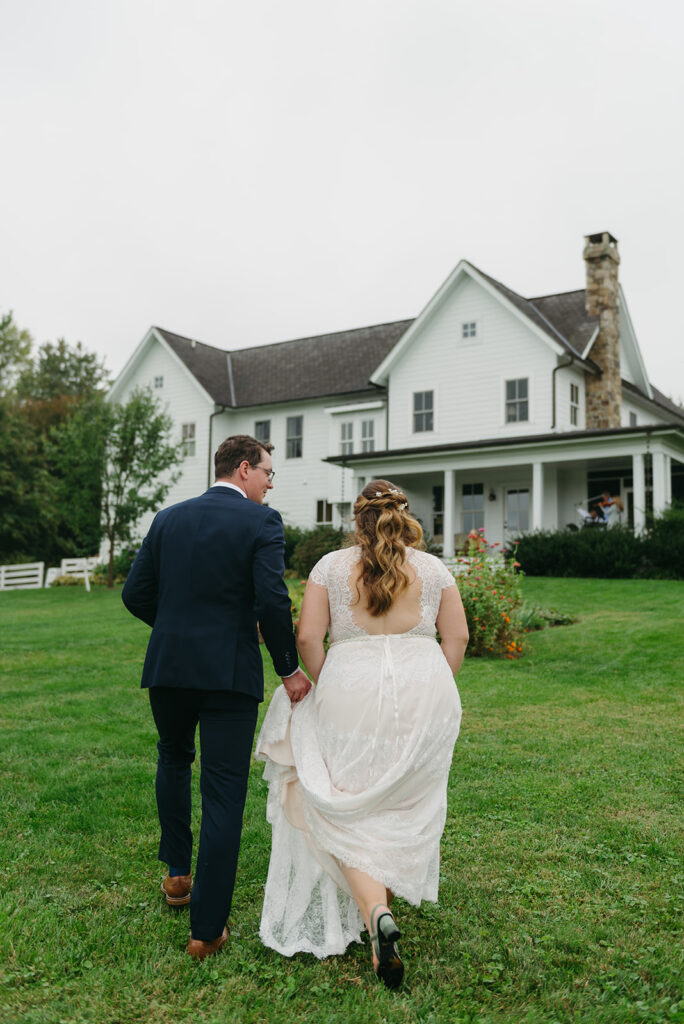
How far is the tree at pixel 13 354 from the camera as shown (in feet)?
164

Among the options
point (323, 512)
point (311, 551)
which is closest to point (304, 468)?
point (323, 512)

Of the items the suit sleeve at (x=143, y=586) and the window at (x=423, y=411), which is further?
the window at (x=423, y=411)

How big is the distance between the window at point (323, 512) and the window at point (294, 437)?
212 centimetres

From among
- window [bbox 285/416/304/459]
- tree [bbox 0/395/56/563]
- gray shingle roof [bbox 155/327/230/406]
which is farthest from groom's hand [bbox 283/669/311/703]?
tree [bbox 0/395/56/563]

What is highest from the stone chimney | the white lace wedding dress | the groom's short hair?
the stone chimney

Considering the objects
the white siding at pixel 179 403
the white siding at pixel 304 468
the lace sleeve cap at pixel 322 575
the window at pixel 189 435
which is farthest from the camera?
the window at pixel 189 435

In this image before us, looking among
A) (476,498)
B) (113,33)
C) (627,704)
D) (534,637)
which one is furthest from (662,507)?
(113,33)

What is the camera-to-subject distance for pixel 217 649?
11.7 feet

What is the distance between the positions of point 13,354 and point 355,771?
176 feet

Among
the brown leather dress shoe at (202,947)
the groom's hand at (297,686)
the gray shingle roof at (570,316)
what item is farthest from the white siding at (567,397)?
the brown leather dress shoe at (202,947)

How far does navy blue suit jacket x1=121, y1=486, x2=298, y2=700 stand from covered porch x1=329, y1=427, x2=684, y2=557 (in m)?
18.3

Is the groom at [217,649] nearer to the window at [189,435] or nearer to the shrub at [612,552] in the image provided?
the shrub at [612,552]

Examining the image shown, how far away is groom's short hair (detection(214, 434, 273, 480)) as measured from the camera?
153 inches

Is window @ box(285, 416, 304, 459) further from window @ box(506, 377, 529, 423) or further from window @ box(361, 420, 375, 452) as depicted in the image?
window @ box(506, 377, 529, 423)
